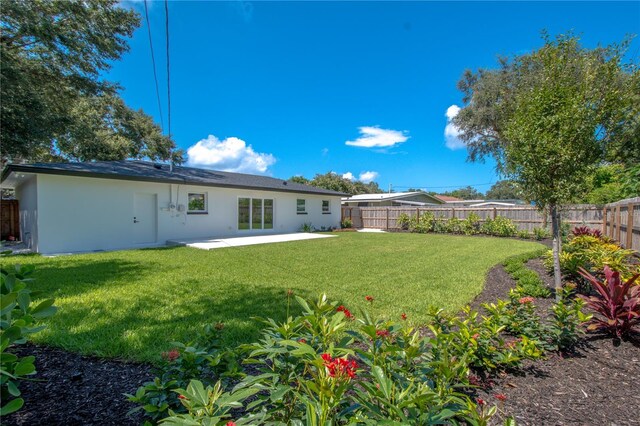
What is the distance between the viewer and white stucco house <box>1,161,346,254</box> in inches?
396

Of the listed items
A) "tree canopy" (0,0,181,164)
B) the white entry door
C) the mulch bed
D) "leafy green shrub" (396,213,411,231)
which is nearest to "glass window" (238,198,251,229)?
the white entry door

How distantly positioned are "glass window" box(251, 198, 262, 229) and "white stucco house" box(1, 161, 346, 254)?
0.05 metres

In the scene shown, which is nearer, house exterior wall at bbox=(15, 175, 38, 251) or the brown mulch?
the brown mulch

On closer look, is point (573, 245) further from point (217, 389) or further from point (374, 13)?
point (217, 389)

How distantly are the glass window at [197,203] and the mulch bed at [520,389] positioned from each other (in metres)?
11.1

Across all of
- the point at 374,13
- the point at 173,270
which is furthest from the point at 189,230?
the point at 374,13

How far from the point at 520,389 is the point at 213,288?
4763 millimetres

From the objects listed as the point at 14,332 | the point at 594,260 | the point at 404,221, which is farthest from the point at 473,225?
the point at 14,332

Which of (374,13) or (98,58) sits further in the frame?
(98,58)

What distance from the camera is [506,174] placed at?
531 cm

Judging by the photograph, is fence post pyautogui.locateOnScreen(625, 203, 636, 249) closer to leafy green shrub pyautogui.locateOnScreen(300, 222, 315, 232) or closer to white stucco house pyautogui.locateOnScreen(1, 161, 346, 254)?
white stucco house pyautogui.locateOnScreen(1, 161, 346, 254)

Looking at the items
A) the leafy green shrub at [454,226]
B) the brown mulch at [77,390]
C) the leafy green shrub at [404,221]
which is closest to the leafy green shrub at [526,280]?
the brown mulch at [77,390]

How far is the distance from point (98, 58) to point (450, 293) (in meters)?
14.6

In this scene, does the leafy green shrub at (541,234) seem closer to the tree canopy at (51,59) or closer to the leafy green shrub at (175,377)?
the leafy green shrub at (175,377)
